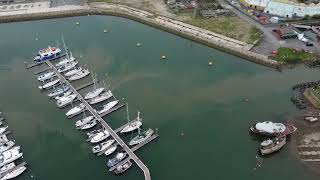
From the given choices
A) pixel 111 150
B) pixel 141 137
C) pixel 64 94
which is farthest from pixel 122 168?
pixel 64 94

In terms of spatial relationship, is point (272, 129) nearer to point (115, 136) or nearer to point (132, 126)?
point (132, 126)

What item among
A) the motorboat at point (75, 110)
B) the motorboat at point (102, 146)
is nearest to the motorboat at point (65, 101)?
the motorboat at point (75, 110)

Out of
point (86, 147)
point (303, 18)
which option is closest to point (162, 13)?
point (303, 18)

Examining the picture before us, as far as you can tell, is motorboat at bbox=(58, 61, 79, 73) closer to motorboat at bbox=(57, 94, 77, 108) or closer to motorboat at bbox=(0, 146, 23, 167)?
motorboat at bbox=(57, 94, 77, 108)

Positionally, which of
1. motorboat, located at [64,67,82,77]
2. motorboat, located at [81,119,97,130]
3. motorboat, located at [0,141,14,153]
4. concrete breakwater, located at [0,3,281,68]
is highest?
concrete breakwater, located at [0,3,281,68]

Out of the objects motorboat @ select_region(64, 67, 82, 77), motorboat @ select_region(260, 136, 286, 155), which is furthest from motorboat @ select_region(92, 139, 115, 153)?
motorboat @ select_region(260, 136, 286, 155)

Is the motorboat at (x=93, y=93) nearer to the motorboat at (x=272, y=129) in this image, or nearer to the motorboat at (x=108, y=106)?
the motorboat at (x=108, y=106)
